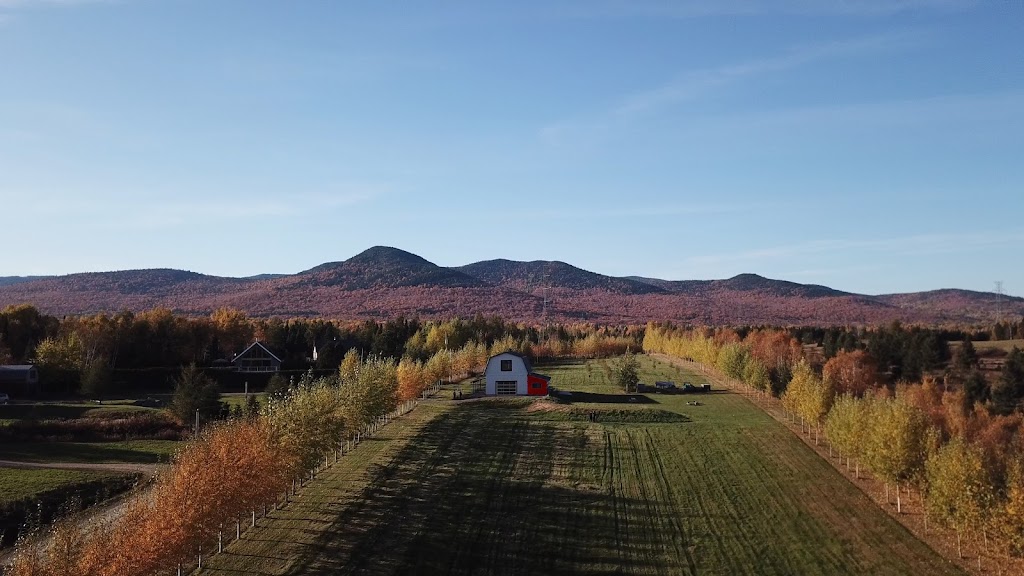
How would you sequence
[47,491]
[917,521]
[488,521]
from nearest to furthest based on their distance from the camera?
[488,521]
[917,521]
[47,491]

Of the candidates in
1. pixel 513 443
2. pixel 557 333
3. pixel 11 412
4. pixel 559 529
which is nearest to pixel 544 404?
pixel 513 443

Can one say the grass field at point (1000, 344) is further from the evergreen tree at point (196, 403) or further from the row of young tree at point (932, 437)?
the evergreen tree at point (196, 403)

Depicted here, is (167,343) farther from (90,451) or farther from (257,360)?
(90,451)

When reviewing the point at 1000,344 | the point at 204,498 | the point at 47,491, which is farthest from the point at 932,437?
the point at 1000,344

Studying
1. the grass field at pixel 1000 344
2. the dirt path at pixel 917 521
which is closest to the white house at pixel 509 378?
the dirt path at pixel 917 521

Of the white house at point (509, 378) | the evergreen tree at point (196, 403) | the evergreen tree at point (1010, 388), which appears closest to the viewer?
the evergreen tree at point (196, 403)

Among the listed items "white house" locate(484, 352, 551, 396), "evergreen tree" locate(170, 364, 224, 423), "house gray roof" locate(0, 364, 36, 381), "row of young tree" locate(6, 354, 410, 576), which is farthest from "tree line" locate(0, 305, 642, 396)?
"row of young tree" locate(6, 354, 410, 576)

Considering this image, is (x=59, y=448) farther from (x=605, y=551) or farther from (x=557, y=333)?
(x=557, y=333)
